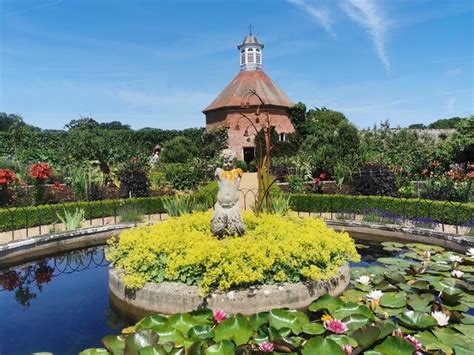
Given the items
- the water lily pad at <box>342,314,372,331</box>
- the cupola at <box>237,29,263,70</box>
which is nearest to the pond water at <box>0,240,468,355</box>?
the water lily pad at <box>342,314,372,331</box>

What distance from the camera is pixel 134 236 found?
6.05m

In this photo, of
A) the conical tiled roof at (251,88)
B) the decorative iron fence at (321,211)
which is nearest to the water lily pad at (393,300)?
the decorative iron fence at (321,211)

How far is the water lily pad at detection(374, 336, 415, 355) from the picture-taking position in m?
3.27

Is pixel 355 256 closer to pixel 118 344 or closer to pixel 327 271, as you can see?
pixel 327 271

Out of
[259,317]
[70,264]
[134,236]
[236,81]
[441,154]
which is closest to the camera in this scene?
[259,317]

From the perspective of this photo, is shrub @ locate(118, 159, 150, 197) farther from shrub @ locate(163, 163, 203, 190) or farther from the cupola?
the cupola

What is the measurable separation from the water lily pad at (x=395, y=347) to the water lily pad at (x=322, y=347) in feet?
1.74

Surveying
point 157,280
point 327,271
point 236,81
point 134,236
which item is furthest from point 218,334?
point 236,81

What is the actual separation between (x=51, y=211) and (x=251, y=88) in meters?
24.5

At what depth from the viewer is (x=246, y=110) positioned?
29688 mm

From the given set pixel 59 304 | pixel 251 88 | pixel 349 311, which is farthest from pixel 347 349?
pixel 251 88

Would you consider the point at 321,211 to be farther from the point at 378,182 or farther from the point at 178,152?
the point at 178,152

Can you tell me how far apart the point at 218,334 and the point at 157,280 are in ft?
6.13

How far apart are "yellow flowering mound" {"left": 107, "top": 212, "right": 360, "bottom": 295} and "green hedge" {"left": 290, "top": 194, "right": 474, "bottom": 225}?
15.9ft
